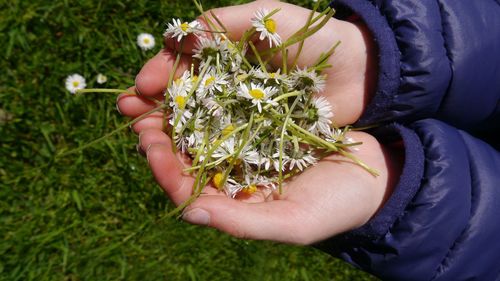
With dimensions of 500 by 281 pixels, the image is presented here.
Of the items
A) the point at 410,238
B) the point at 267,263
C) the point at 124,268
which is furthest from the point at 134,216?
the point at 410,238

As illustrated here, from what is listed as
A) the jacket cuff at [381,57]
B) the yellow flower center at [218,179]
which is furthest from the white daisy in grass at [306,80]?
the yellow flower center at [218,179]

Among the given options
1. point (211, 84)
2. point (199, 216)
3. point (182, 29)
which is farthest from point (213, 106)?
point (199, 216)

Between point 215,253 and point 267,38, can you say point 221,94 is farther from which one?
point 215,253

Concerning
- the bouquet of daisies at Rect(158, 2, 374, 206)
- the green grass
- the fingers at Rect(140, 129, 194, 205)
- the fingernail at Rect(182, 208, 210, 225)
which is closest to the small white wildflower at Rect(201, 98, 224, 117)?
the bouquet of daisies at Rect(158, 2, 374, 206)

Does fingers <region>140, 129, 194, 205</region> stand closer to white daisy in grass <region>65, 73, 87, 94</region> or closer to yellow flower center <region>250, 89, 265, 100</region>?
yellow flower center <region>250, 89, 265, 100</region>

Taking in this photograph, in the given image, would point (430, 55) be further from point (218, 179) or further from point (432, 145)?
point (218, 179)

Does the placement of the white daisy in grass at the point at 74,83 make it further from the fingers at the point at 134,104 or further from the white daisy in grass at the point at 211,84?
the white daisy in grass at the point at 211,84
